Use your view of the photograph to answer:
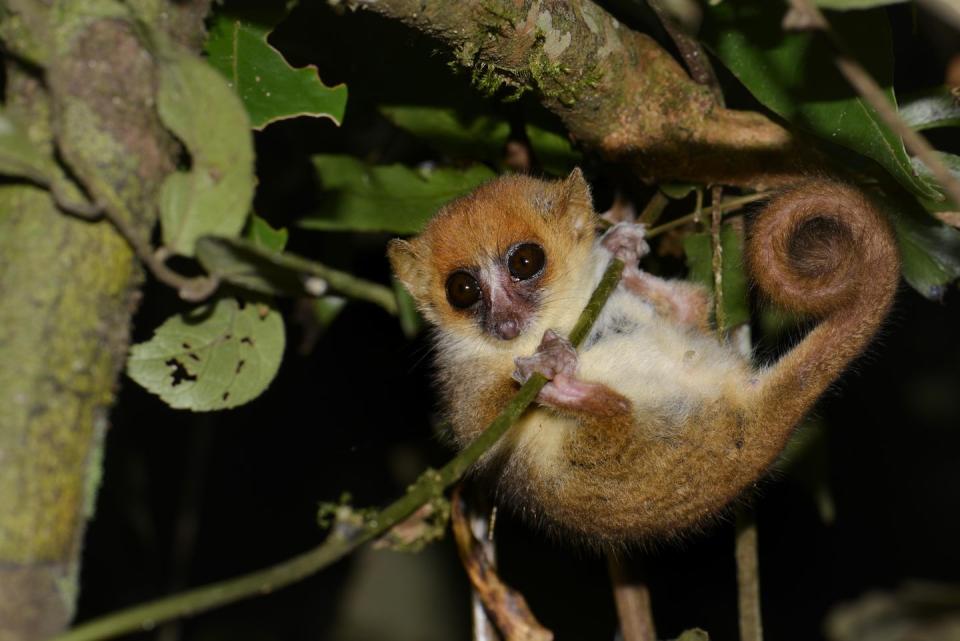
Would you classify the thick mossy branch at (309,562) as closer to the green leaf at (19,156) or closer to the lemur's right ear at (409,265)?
the green leaf at (19,156)

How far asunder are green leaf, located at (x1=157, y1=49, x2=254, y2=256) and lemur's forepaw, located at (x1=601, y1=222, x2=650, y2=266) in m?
1.68

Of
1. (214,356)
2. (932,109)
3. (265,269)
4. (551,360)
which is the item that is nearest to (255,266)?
(265,269)

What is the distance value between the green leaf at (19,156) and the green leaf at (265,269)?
11.4 inches

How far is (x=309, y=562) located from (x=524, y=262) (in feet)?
5.88

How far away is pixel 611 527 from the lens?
299 centimetres

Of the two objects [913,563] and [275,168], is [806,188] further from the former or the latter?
[913,563]

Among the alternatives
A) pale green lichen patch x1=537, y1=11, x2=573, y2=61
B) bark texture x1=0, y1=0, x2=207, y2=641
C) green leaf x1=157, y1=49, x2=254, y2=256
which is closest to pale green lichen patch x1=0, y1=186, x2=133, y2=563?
bark texture x1=0, y1=0, x2=207, y2=641

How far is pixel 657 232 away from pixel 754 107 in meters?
0.48

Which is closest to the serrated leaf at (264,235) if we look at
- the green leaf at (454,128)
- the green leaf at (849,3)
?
the green leaf at (454,128)

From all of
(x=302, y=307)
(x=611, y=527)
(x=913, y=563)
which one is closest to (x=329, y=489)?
(x=302, y=307)

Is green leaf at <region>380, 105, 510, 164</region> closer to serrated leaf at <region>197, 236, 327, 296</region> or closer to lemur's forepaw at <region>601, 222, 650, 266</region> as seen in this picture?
lemur's forepaw at <region>601, 222, 650, 266</region>

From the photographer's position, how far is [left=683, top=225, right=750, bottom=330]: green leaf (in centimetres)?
319

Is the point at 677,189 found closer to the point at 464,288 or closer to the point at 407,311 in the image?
the point at 464,288

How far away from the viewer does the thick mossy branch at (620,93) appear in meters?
2.65
